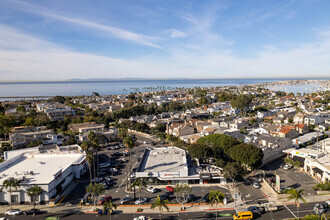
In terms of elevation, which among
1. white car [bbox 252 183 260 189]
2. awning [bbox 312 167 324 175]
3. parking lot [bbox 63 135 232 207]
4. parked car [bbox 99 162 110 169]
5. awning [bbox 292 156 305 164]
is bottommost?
parking lot [bbox 63 135 232 207]

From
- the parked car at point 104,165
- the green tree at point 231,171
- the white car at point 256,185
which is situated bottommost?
the parked car at point 104,165

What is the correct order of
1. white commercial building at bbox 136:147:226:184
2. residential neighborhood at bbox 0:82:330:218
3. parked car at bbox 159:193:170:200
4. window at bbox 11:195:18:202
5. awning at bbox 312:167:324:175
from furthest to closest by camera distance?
awning at bbox 312:167:324:175 < white commercial building at bbox 136:147:226:184 < parked car at bbox 159:193:170:200 < window at bbox 11:195:18:202 < residential neighborhood at bbox 0:82:330:218

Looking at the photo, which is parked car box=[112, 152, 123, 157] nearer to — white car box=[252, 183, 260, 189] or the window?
the window

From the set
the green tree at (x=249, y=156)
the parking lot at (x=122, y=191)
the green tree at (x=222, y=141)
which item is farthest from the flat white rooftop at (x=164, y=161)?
the green tree at (x=249, y=156)

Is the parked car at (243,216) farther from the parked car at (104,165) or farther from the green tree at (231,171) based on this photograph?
the parked car at (104,165)

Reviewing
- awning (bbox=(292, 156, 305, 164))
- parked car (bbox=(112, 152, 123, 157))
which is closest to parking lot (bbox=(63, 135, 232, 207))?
parked car (bbox=(112, 152, 123, 157))

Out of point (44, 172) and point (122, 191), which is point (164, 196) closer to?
point (122, 191)

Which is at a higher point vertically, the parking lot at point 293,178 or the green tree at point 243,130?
the green tree at point 243,130
